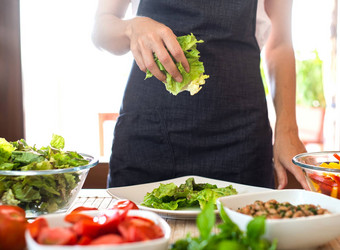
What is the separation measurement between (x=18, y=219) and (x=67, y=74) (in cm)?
475

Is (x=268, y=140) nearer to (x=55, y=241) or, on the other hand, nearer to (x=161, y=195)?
A: (x=161, y=195)

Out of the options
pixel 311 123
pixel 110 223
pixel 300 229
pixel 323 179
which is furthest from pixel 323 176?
pixel 311 123

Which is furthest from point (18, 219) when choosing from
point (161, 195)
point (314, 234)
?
point (314, 234)

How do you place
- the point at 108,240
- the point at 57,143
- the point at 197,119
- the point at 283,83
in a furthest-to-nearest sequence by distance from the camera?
the point at 283,83, the point at 197,119, the point at 57,143, the point at 108,240

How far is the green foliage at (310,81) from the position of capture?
5332 mm

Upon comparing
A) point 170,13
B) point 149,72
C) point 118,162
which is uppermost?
point 170,13

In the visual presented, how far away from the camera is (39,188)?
1107mm

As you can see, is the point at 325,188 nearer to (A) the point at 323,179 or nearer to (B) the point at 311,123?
(A) the point at 323,179

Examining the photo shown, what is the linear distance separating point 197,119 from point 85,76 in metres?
4.07

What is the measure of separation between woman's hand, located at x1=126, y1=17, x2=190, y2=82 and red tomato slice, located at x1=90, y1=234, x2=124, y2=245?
0.63 metres

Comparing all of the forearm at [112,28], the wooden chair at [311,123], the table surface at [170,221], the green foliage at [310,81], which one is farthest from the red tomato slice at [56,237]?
the green foliage at [310,81]

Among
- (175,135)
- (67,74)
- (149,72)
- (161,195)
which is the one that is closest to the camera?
(161,195)

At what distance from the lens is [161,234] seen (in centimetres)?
83

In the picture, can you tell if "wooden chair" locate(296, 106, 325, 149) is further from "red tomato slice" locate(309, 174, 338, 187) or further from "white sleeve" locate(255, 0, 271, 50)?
"red tomato slice" locate(309, 174, 338, 187)
